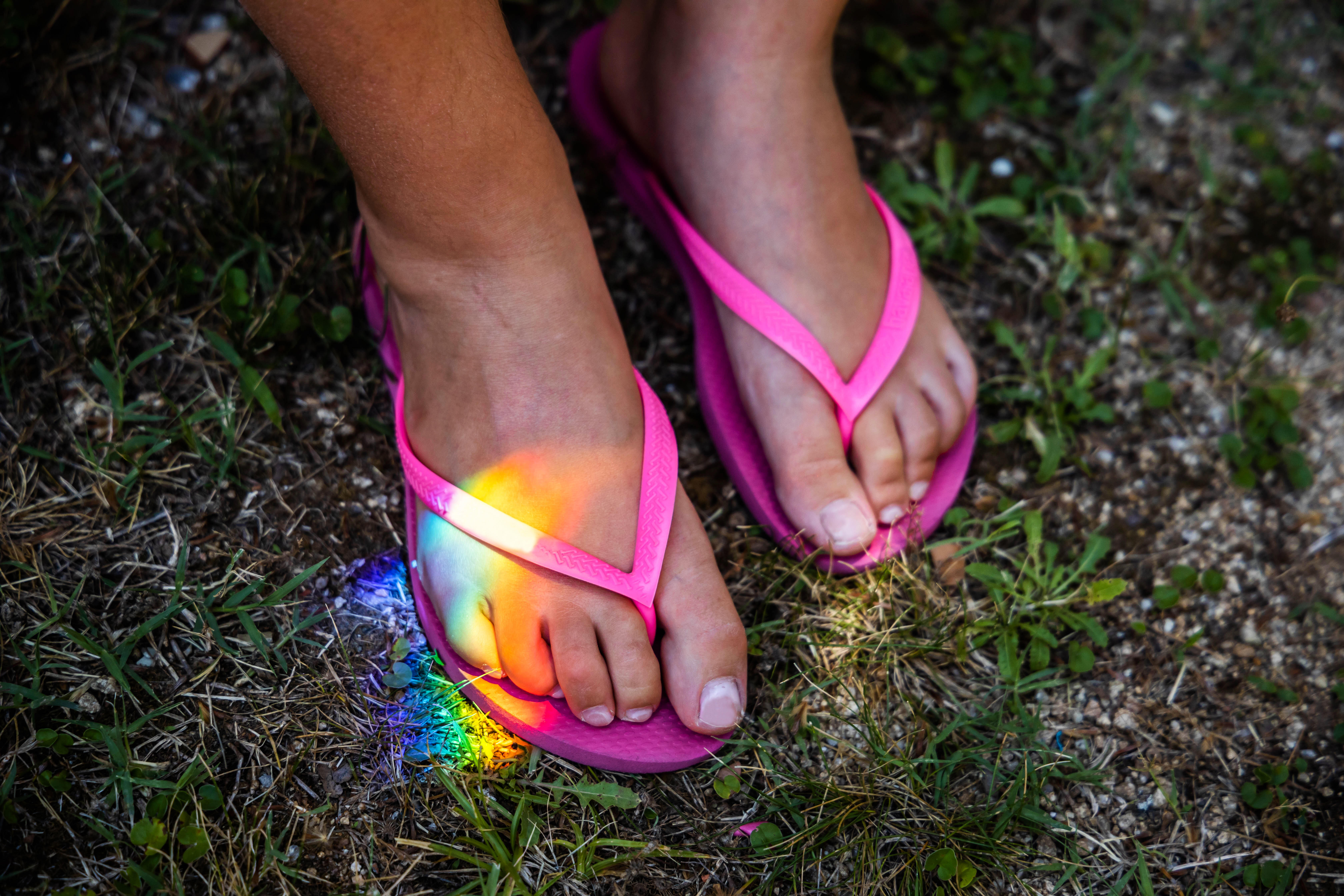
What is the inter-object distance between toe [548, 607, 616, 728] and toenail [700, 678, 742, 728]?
0.39 ft

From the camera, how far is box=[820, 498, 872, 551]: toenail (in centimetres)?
128

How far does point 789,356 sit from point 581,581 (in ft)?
1.46

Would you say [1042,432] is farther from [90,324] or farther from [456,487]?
[90,324]

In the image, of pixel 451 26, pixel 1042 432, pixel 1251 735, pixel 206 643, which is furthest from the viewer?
pixel 1042 432

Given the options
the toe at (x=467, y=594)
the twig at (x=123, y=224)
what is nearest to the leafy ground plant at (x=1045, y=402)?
the toe at (x=467, y=594)

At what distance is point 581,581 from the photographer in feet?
3.80

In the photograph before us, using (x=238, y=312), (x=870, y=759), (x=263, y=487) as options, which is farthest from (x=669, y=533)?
(x=238, y=312)

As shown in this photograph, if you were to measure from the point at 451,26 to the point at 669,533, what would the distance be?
2.09 feet

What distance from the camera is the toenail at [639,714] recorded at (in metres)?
1.16

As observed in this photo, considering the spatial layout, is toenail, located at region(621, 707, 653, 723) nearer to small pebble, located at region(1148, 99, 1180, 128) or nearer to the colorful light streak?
the colorful light streak

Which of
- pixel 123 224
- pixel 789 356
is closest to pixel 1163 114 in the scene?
pixel 789 356

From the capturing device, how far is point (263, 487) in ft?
4.31

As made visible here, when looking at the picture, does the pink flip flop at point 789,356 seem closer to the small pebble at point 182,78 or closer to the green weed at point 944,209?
the green weed at point 944,209

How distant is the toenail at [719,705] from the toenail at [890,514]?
0.34 m
